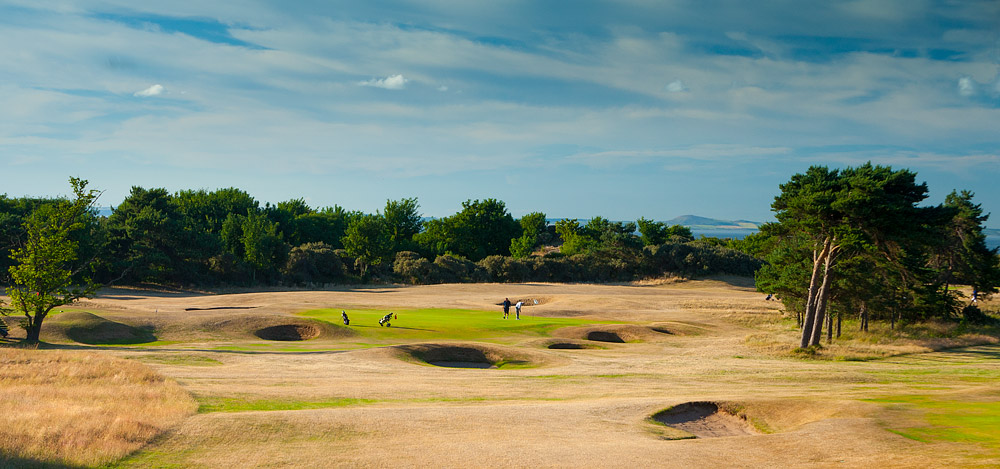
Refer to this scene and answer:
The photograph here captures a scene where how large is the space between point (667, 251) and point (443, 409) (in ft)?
256

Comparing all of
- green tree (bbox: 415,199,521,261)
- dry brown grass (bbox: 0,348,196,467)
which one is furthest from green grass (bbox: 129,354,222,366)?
green tree (bbox: 415,199,521,261)

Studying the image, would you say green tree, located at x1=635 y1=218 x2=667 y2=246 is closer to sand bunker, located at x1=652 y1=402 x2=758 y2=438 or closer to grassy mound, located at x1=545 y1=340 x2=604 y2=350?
grassy mound, located at x1=545 y1=340 x2=604 y2=350

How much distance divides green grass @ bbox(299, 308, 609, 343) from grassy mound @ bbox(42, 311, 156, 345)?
10.2 meters

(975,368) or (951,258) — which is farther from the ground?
(951,258)

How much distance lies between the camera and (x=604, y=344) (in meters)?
37.0

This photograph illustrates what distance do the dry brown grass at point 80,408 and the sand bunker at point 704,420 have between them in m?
12.4

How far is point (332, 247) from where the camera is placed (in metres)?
89.5

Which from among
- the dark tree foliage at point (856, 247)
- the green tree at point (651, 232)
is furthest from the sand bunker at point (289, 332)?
the green tree at point (651, 232)

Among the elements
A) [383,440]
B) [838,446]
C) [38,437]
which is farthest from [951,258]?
[38,437]

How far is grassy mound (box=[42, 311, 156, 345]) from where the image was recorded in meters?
30.9

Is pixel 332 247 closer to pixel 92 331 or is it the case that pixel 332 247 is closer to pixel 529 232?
pixel 529 232

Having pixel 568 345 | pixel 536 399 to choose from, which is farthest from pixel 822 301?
pixel 536 399

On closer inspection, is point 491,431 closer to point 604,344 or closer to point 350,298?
point 604,344

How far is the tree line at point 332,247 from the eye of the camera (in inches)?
2655
